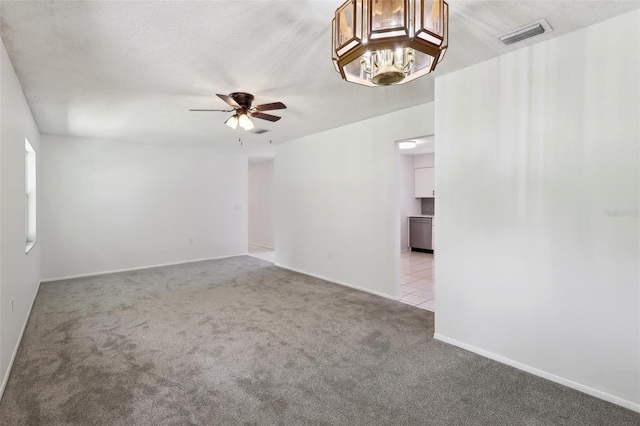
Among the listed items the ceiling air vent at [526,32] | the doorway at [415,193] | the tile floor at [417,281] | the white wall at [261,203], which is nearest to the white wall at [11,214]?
the ceiling air vent at [526,32]

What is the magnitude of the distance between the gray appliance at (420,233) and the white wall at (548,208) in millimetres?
5245

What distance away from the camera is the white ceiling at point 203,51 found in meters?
1.95

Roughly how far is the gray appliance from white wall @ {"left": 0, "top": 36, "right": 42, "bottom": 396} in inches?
295


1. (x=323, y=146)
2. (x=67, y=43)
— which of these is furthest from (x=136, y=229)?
(x=67, y=43)

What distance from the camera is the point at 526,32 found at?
2.20m

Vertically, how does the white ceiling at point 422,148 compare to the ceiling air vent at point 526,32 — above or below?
above

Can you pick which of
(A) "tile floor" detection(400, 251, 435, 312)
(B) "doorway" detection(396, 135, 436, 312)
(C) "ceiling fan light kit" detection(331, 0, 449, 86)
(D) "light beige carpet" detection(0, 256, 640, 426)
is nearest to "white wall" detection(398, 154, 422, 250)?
(B) "doorway" detection(396, 135, 436, 312)

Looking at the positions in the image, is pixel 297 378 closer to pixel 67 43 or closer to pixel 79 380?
pixel 79 380

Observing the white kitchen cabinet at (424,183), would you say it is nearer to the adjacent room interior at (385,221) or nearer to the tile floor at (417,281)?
the tile floor at (417,281)

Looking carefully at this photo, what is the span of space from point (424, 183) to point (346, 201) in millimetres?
4172

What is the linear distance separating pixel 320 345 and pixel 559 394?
180cm

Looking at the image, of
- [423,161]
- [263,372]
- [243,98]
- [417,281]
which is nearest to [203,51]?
[243,98]

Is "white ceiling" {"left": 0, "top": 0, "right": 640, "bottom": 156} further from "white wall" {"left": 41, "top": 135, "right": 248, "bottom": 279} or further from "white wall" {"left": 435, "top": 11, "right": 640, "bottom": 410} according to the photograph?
"white wall" {"left": 41, "top": 135, "right": 248, "bottom": 279}

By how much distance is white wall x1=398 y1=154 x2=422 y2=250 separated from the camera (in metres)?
8.35
